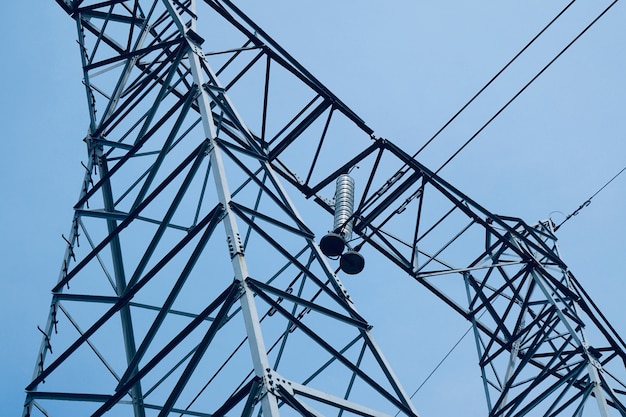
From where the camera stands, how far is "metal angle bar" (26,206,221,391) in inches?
371

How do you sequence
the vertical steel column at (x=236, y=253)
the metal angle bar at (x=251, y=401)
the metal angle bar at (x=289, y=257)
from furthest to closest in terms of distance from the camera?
1. the metal angle bar at (x=289, y=257)
2. the vertical steel column at (x=236, y=253)
3. the metal angle bar at (x=251, y=401)

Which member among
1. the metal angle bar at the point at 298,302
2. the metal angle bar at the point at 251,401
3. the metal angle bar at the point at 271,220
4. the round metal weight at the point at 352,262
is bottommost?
the metal angle bar at the point at 251,401

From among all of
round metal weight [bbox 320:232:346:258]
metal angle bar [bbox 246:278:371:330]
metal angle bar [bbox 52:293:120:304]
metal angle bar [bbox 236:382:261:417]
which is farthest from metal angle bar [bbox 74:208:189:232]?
metal angle bar [bbox 236:382:261:417]

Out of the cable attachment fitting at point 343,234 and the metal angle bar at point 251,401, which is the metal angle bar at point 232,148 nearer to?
the cable attachment fitting at point 343,234

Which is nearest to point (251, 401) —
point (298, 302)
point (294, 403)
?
point (294, 403)

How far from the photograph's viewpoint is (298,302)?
8.96m

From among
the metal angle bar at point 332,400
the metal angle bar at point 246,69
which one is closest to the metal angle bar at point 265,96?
the metal angle bar at point 246,69

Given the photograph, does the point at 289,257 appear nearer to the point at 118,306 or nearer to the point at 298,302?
the point at 298,302

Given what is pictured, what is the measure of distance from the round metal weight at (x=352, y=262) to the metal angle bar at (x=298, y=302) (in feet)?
6.00

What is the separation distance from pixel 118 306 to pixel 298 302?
8.36 ft

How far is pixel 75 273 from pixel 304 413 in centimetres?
555

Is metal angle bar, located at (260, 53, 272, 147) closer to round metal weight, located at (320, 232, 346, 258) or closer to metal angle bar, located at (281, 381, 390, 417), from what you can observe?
round metal weight, located at (320, 232, 346, 258)

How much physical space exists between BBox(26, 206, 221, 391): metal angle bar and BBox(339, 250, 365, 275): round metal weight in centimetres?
232

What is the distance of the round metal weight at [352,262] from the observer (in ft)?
39.8
